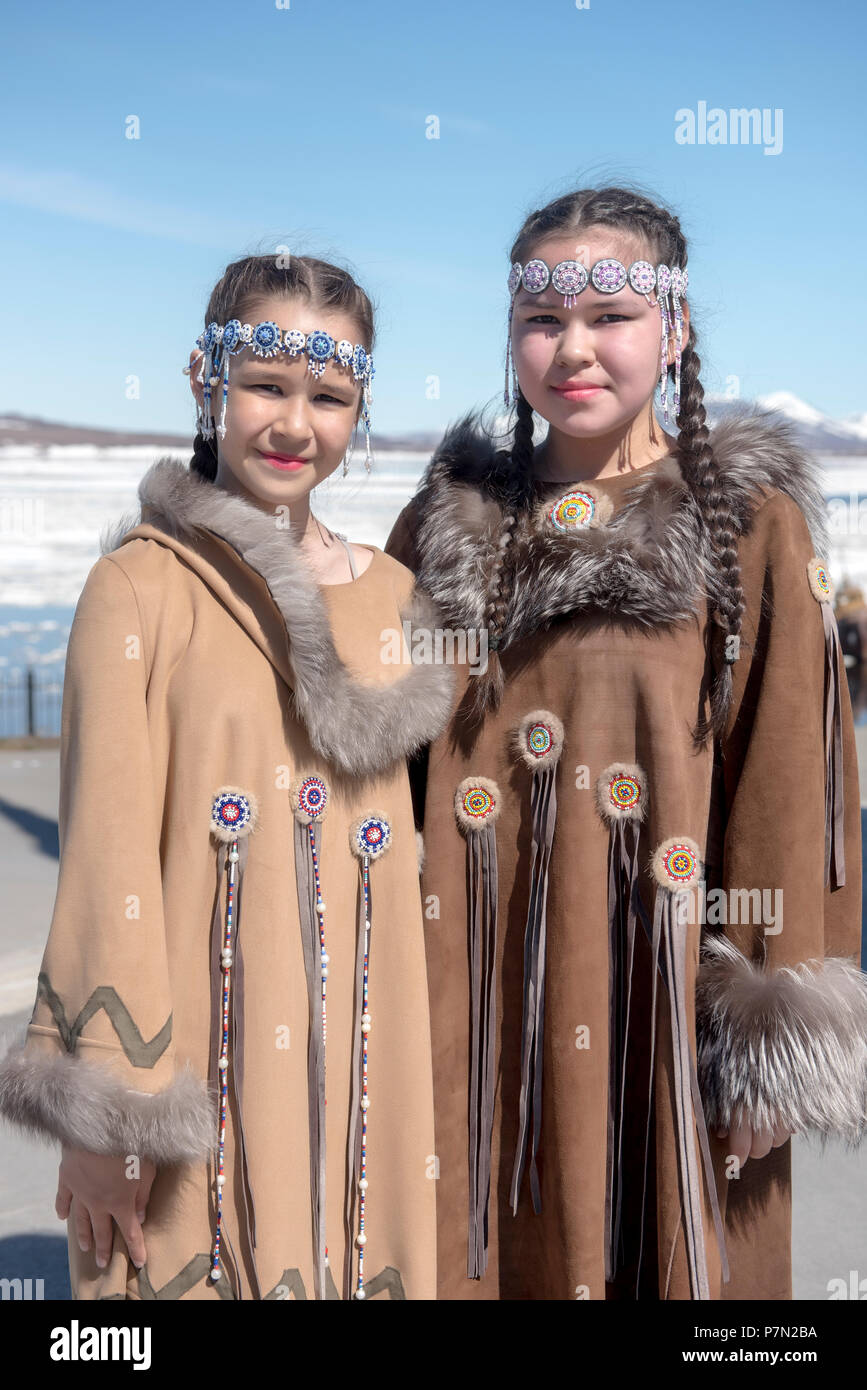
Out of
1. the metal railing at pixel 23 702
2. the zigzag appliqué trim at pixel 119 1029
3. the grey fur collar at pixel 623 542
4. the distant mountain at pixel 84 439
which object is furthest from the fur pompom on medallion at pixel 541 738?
the distant mountain at pixel 84 439

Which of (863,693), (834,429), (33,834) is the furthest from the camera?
(834,429)

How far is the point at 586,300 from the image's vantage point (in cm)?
165

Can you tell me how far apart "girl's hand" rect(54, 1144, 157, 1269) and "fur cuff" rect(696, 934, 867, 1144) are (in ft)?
2.64

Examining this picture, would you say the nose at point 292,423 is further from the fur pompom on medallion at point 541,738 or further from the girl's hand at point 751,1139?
the girl's hand at point 751,1139

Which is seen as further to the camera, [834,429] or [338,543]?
[834,429]

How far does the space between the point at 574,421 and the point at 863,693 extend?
11511 mm

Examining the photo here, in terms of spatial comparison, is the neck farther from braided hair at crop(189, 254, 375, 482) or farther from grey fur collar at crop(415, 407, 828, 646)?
braided hair at crop(189, 254, 375, 482)

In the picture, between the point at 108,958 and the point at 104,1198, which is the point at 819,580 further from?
the point at 104,1198

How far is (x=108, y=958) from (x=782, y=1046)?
924 millimetres

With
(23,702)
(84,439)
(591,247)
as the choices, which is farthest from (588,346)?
(84,439)

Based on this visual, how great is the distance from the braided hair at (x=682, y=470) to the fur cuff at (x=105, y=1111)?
2.28 feet

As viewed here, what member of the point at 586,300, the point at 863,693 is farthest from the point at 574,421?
the point at 863,693
